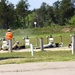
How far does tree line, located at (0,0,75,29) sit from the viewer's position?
106250 mm

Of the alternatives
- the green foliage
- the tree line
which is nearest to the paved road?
the tree line

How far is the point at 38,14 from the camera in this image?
456 ft

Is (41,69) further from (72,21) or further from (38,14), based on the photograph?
(38,14)

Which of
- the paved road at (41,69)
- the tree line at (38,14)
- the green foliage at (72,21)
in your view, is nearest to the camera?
the paved road at (41,69)

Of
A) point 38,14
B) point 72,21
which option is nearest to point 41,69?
point 72,21

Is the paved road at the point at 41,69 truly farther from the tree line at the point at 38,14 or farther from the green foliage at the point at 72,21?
the green foliage at the point at 72,21

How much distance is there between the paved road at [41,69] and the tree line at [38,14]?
91949mm

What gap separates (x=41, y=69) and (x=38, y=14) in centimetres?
12757

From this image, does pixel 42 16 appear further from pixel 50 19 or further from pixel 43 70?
pixel 43 70

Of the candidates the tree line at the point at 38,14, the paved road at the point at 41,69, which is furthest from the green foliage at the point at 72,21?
the paved road at the point at 41,69

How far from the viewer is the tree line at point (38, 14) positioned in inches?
4183

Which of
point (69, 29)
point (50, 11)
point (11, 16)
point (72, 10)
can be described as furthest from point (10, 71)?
point (50, 11)

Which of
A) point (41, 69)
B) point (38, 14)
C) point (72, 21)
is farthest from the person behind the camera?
point (38, 14)

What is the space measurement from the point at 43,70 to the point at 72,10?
107m
